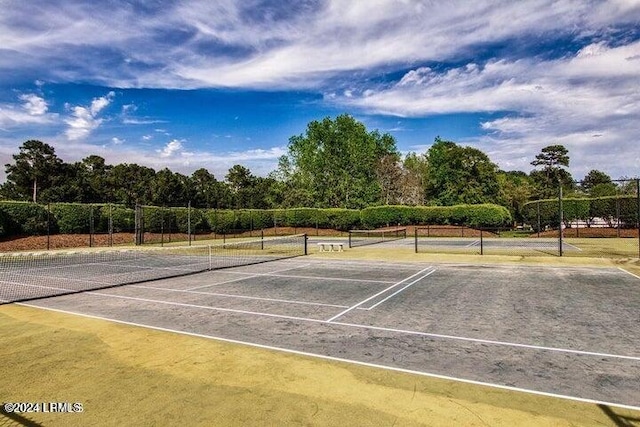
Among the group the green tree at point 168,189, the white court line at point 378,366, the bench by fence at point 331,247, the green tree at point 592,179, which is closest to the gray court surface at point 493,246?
the bench by fence at point 331,247

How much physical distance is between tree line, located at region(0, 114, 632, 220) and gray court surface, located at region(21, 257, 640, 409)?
5033 cm

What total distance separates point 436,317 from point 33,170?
7451cm

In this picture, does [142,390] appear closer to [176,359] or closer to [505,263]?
[176,359]

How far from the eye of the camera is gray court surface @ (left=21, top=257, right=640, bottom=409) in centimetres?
654

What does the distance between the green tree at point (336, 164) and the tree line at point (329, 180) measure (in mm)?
183

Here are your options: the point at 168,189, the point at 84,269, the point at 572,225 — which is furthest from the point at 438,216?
the point at 168,189

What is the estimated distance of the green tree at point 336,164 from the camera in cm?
6875

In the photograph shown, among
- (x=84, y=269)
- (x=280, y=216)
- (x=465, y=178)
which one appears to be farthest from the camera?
(x=465, y=178)

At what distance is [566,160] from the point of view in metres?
80.9

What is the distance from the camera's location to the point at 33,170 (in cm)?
6438

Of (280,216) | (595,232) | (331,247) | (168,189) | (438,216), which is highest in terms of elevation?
(168,189)

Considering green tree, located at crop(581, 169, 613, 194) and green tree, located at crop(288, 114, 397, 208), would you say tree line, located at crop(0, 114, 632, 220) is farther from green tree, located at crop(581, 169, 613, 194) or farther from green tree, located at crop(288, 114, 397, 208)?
Result: green tree, located at crop(581, 169, 613, 194)

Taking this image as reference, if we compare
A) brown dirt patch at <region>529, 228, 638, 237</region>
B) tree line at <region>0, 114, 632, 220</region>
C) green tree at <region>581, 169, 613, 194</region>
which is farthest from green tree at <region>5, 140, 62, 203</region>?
green tree at <region>581, 169, 613, 194</region>

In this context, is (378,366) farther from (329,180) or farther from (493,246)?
(329,180)
